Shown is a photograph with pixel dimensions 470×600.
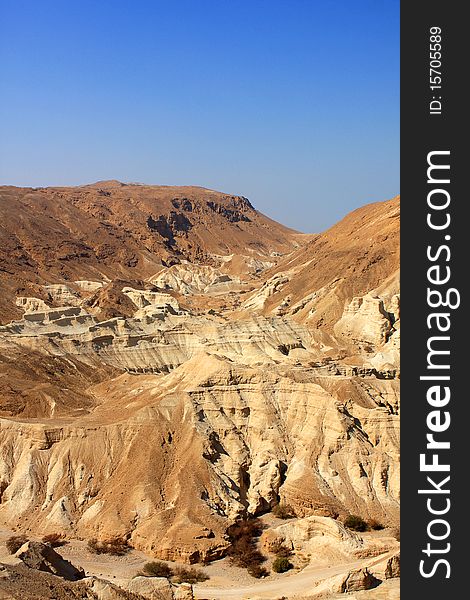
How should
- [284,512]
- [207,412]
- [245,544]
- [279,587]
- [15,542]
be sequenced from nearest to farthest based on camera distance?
[279,587] < [15,542] < [245,544] < [284,512] < [207,412]

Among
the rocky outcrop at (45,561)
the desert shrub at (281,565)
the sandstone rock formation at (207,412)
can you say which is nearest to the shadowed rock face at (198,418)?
the sandstone rock formation at (207,412)

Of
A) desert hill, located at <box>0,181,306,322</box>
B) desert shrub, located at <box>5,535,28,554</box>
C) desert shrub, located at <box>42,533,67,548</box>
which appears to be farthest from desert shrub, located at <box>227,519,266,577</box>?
desert hill, located at <box>0,181,306,322</box>

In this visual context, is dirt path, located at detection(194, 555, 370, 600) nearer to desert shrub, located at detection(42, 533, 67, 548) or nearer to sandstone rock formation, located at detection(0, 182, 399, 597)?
sandstone rock formation, located at detection(0, 182, 399, 597)

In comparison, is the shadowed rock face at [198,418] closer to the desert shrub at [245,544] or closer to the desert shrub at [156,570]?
the desert shrub at [245,544]

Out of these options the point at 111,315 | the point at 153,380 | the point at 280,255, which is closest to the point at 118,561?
the point at 153,380

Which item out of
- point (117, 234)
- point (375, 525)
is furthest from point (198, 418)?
point (117, 234)

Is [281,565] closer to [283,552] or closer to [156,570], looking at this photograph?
[283,552]
